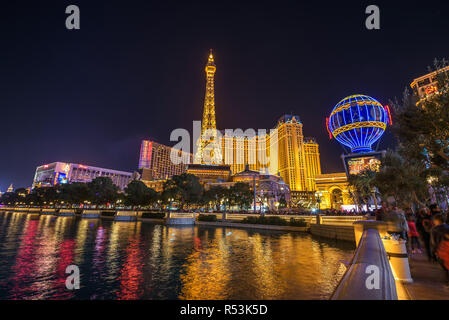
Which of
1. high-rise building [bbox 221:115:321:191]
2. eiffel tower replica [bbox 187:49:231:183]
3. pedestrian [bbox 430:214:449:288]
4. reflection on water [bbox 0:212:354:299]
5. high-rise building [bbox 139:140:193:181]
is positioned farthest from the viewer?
high-rise building [bbox 139:140:193:181]

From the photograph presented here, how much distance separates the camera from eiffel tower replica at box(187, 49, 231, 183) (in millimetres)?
130125

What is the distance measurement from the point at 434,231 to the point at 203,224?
1479 inches

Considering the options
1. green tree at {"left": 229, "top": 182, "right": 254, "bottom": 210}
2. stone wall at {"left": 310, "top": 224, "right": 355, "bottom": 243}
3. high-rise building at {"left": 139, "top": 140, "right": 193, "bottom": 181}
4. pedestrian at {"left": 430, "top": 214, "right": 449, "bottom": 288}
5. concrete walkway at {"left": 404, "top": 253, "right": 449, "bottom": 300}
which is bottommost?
stone wall at {"left": 310, "top": 224, "right": 355, "bottom": 243}

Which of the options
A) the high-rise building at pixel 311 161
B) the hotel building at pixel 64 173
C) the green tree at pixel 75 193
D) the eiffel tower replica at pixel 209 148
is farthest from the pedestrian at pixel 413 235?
the hotel building at pixel 64 173

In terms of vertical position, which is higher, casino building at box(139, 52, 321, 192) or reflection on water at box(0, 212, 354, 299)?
casino building at box(139, 52, 321, 192)

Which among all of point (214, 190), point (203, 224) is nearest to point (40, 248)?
point (203, 224)

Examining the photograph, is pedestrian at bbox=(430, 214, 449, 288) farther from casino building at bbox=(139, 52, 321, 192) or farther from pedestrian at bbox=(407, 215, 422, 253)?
casino building at bbox=(139, 52, 321, 192)

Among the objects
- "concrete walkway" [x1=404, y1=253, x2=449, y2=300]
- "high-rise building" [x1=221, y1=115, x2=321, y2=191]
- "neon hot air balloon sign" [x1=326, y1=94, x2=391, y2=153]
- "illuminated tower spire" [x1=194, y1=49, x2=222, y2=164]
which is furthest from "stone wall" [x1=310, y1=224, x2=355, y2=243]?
"high-rise building" [x1=221, y1=115, x2=321, y2=191]

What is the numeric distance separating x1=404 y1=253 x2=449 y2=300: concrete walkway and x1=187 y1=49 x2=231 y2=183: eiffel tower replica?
11664 centimetres

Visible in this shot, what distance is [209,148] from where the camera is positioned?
476ft

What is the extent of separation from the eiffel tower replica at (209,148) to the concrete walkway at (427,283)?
116637 millimetres

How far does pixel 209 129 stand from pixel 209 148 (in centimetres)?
1660

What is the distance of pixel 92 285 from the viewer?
853 centimetres
